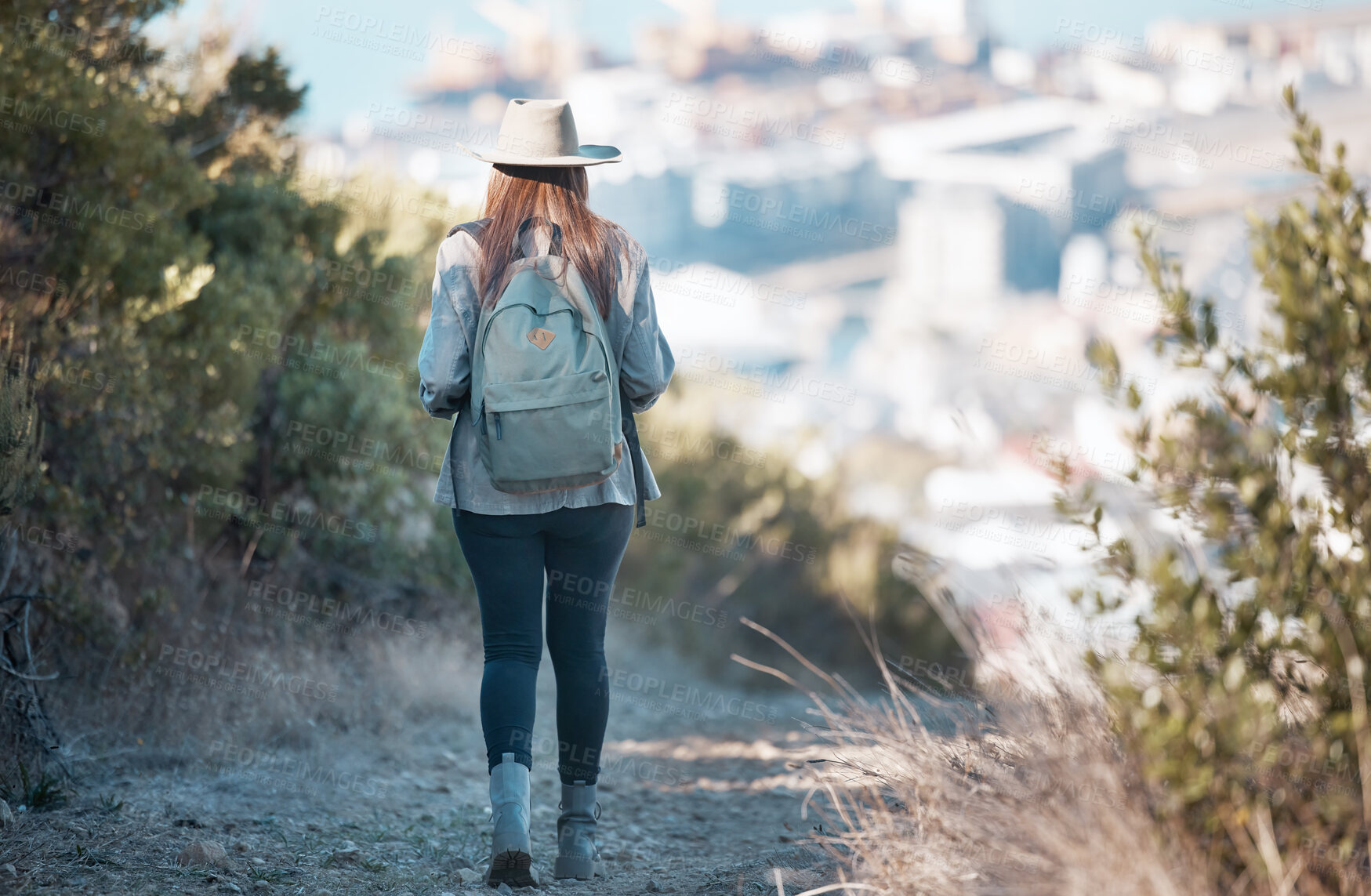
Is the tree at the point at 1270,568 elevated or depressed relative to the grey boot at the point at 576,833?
elevated

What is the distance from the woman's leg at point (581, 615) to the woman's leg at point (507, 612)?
0.19 feet

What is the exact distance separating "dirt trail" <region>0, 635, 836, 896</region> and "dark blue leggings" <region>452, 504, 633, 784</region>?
1.32ft

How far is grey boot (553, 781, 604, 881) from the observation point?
2967 millimetres

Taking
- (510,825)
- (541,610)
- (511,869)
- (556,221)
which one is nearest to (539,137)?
(556,221)

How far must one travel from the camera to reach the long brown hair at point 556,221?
286cm

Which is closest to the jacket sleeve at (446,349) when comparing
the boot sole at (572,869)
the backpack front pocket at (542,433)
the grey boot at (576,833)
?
the backpack front pocket at (542,433)

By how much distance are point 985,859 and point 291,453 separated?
15.6 ft

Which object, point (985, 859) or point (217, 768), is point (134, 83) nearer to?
point (217, 768)

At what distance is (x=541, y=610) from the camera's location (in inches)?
112

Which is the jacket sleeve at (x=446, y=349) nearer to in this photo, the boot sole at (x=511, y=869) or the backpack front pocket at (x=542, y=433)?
the backpack front pocket at (x=542, y=433)

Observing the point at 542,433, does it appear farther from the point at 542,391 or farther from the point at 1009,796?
the point at 1009,796

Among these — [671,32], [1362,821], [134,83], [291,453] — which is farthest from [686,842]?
[671,32]

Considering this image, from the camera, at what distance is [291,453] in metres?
6.05

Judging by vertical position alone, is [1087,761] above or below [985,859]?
above
